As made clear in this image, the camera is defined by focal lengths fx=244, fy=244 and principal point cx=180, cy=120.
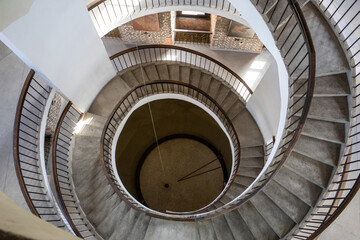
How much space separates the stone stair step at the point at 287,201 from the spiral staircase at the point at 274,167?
20 mm

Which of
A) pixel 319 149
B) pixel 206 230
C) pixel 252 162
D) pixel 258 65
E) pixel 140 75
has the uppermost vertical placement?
pixel 258 65

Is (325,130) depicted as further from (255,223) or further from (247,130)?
(247,130)

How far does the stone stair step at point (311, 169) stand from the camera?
493cm

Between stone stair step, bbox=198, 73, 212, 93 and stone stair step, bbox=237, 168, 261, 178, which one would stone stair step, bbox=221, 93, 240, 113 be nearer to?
stone stair step, bbox=198, 73, 212, 93

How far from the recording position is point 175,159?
1349 cm

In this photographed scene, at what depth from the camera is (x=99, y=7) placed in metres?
6.98

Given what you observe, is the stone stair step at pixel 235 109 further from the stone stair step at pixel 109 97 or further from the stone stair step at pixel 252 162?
the stone stair step at pixel 109 97

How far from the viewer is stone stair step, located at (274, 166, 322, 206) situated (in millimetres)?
5047

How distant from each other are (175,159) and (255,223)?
26.4ft


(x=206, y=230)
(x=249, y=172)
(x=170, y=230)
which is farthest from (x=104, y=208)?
(x=249, y=172)

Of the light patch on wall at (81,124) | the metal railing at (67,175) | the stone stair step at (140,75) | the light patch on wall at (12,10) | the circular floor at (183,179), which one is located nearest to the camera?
the light patch on wall at (12,10)

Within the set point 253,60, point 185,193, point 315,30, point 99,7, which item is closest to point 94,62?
point 99,7

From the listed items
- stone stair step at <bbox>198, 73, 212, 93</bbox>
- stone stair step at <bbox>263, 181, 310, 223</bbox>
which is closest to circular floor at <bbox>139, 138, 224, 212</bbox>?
stone stair step at <bbox>198, 73, 212, 93</bbox>

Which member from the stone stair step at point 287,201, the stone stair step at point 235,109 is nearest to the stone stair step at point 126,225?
the stone stair step at point 287,201
